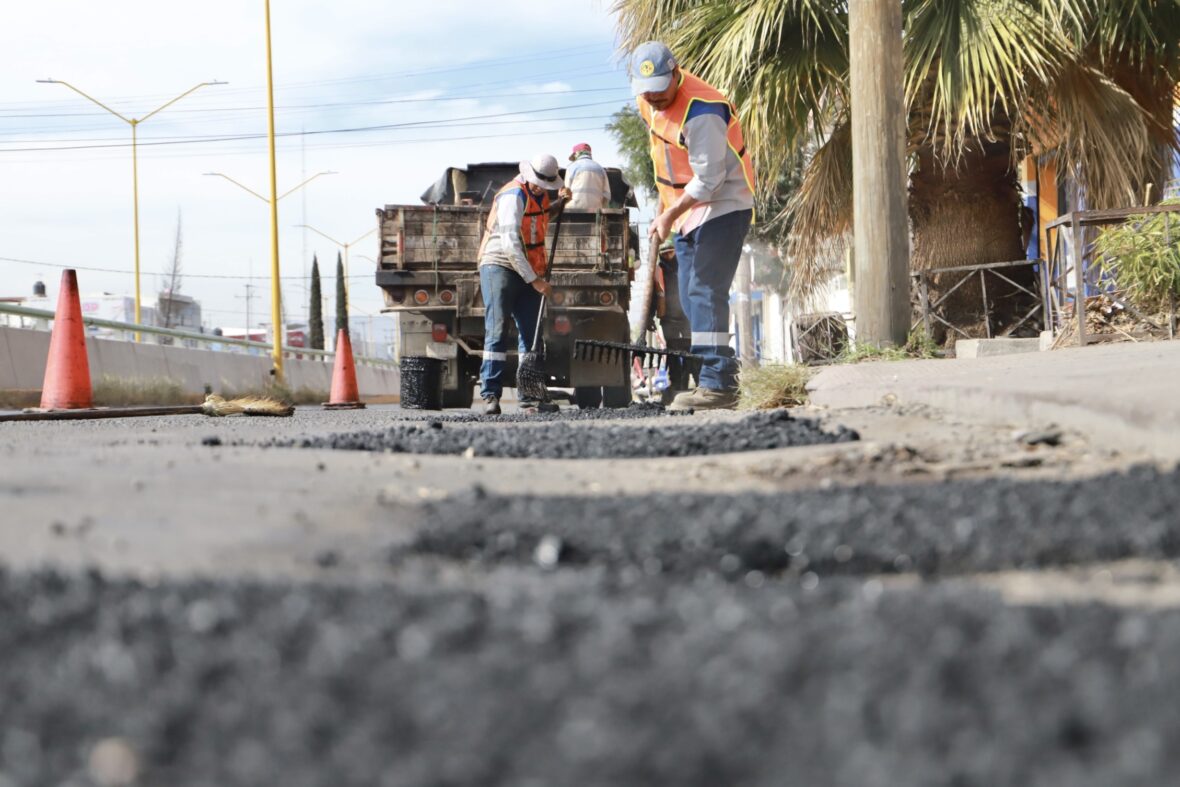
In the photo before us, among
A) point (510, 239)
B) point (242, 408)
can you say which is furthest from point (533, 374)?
point (242, 408)

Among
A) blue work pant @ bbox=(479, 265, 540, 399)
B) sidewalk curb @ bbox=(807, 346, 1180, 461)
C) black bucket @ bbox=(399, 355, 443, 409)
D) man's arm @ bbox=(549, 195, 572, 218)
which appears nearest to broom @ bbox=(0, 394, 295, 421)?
black bucket @ bbox=(399, 355, 443, 409)

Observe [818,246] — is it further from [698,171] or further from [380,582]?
[380,582]

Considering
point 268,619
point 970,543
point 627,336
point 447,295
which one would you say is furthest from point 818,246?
point 268,619

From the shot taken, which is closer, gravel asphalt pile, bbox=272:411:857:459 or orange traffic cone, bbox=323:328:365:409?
gravel asphalt pile, bbox=272:411:857:459

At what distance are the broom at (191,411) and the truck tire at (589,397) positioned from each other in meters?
2.92

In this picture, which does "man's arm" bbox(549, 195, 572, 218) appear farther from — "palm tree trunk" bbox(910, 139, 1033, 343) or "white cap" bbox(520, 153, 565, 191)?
"palm tree trunk" bbox(910, 139, 1033, 343)

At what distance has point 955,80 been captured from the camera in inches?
354

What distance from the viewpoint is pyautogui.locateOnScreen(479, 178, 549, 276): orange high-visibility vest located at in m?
8.82

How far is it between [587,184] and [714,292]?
4303 mm

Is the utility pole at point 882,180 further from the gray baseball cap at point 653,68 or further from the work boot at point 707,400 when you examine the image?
the gray baseball cap at point 653,68

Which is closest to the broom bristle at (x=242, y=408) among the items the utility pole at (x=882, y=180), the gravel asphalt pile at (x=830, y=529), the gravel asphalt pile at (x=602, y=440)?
the utility pole at (x=882, y=180)

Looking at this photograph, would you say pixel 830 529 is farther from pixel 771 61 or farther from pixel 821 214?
pixel 821 214

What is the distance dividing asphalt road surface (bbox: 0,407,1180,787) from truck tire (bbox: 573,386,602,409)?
8.53 metres

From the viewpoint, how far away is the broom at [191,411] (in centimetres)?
814
